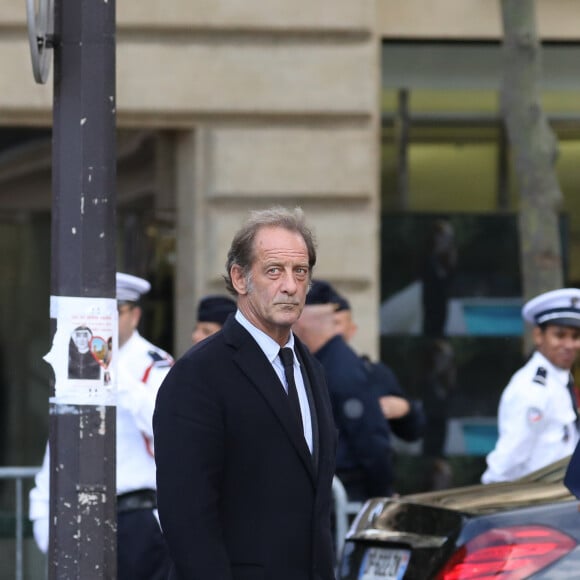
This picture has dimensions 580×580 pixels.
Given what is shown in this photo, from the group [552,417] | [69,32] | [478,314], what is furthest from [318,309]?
[478,314]

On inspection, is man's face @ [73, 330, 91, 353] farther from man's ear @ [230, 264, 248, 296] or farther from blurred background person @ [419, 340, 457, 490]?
blurred background person @ [419, 340, 457, 490]

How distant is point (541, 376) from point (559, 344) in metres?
0.22

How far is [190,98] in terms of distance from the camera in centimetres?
980

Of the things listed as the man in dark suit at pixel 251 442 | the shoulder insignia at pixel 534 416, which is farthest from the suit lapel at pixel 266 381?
the shoulder insignia at pixel 534 416

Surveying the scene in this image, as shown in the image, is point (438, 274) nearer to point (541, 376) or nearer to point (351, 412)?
point (541, 376)

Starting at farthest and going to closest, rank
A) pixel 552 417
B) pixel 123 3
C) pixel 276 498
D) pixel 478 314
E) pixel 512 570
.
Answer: pixel 478 314
pixel 123 3
pixel 552 417
pixel 512 570
pixel 276 498

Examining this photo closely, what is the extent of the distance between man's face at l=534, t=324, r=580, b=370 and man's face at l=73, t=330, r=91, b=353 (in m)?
2.84

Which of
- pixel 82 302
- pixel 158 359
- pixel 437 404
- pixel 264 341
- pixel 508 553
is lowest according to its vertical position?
pixel 508 553

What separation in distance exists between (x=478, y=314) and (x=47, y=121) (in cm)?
330

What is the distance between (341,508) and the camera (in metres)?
6.80

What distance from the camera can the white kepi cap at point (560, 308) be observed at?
23.1ft

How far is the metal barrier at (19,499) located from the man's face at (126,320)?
4.57 ft

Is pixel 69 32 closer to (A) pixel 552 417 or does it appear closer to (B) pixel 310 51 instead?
(A) pixel 552 417

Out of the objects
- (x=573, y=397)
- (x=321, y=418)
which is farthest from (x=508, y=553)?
(x=573, y=397)
